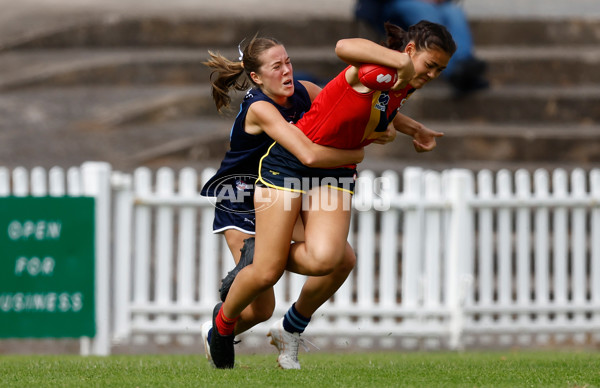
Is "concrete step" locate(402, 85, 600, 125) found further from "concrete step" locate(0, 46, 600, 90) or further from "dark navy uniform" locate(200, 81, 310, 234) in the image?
"dark navy uniform" locate(200, 81, 310, 234)

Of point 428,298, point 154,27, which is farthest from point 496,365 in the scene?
point 154,27

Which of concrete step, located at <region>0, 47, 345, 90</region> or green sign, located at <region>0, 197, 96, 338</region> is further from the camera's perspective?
concrete step, located at <region>0, 47, 345, 90</region>

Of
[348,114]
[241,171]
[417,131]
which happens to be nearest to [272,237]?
[241,171]

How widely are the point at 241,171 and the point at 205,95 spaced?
717 cm

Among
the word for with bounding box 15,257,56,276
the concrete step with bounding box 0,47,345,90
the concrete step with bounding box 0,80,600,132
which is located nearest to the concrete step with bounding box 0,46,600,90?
the concrete step with bounding box 0,47,345,90

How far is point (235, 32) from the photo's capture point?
45.0 ft

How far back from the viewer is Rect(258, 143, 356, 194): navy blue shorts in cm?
457

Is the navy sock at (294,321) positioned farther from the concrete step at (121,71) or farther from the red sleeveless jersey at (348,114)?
the concrete step at (121,71)

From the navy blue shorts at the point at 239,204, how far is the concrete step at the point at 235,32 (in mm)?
8466

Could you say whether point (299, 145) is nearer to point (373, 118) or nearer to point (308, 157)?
point (308, 157)

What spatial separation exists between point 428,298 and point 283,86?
3925 millimetres

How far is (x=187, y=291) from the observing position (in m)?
8.09

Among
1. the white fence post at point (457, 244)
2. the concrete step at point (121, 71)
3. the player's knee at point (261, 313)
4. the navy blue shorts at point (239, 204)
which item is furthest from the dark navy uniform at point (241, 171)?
the concrete step at point (121, 71)

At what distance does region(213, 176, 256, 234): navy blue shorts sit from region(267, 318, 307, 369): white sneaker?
513 mm
